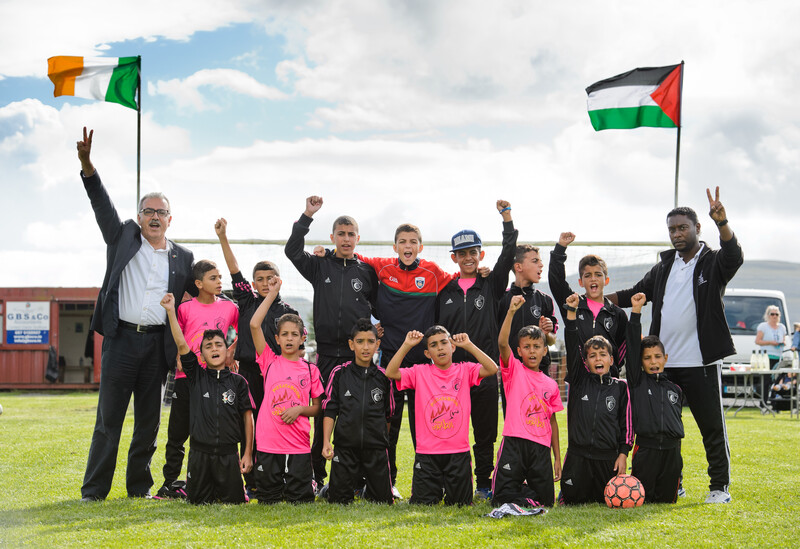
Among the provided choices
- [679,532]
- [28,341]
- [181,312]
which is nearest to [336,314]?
[181,312]

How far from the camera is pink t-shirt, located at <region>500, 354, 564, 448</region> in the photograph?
5.25m

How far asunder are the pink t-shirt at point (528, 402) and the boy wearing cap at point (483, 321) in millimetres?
229

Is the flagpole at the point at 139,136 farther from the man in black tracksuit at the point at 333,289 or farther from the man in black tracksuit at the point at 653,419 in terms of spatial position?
the man in black tracksuit at the point at 653,419

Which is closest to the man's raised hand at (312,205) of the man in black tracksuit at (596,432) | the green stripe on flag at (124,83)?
the man in black tracksuit at (596,432)

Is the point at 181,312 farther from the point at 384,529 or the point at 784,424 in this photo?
the point at 784,424

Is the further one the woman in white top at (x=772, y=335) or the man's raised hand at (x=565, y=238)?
the woman in white top at (x=772, y=335)

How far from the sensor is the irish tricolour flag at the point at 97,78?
8836 millimetres

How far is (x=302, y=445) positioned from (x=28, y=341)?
18.0 meters

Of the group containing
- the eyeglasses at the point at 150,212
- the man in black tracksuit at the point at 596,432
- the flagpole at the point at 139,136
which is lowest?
the man in black tracksuit at the point at 596,432

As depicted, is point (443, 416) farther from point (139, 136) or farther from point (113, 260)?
point (139, 136)

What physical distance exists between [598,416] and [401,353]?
1.56 meters

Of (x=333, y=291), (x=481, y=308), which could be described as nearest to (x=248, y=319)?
(x=333, y=291)

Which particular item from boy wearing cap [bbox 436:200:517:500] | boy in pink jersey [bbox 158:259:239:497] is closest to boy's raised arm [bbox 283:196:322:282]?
boy in pink jersey [bbox 158:259:239:497]

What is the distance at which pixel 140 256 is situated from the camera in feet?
18.6
